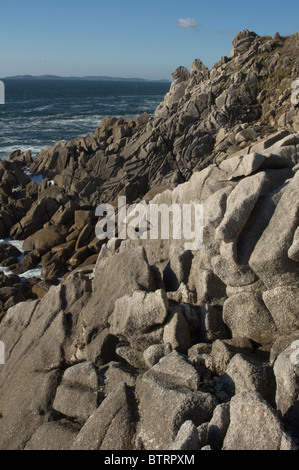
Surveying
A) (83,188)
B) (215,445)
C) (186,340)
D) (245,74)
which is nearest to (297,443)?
(215,445)

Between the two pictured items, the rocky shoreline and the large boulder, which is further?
the rocky shoreline

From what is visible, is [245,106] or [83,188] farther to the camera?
[245,106]

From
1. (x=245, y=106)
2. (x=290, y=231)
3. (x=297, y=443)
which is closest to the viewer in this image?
(x=297, y=443)

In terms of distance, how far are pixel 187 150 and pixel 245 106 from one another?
864cm

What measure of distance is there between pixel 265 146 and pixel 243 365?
763 centimetres

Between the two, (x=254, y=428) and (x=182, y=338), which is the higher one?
(x=254, y=428)

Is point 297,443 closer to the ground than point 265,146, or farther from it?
closer to the ground

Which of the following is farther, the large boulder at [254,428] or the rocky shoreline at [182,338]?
the rocky shoreline at [182,338]

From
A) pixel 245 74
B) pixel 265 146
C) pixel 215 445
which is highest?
pixel 245 74

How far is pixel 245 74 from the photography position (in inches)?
1646

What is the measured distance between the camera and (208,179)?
12.6 m

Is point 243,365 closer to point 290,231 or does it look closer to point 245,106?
point 290,231

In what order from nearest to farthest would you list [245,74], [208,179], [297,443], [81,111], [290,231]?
1. [297,443]
2. [290,231]
3. [208,179]
4. [245,74]
5. [81,111]

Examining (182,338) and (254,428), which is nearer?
(254,428)
